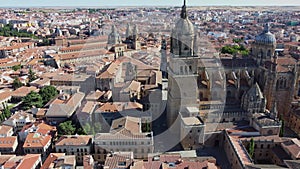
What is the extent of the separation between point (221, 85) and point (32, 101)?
113ft

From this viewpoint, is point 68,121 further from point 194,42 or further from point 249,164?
point 249,164

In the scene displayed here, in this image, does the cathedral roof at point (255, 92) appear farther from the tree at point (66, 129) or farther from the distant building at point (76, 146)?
the tree at point (66, 129)

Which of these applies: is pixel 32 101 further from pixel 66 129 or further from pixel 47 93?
pixel 66 129

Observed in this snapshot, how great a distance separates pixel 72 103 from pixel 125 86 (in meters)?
9.63

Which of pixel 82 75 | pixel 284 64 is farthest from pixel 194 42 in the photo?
pixel 82 75

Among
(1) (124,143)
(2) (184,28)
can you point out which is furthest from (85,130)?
(2) (184,28)

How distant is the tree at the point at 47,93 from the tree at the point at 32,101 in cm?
108

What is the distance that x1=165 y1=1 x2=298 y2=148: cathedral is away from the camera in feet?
120

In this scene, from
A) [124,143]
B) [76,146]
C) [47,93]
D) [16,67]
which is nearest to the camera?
[124,143]

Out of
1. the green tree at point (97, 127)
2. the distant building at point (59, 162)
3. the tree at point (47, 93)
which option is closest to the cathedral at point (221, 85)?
the green tree at point (97, 127)

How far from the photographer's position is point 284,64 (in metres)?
46.9

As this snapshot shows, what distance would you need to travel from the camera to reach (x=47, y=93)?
→ 180ft

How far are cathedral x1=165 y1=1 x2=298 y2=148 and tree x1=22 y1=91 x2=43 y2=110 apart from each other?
25137 mm

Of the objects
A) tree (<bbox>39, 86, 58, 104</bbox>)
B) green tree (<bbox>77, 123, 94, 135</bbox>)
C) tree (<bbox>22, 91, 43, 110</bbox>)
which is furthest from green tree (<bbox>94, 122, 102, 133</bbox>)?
tree (<bbox>39, 86, 58, 104</bbox>)
